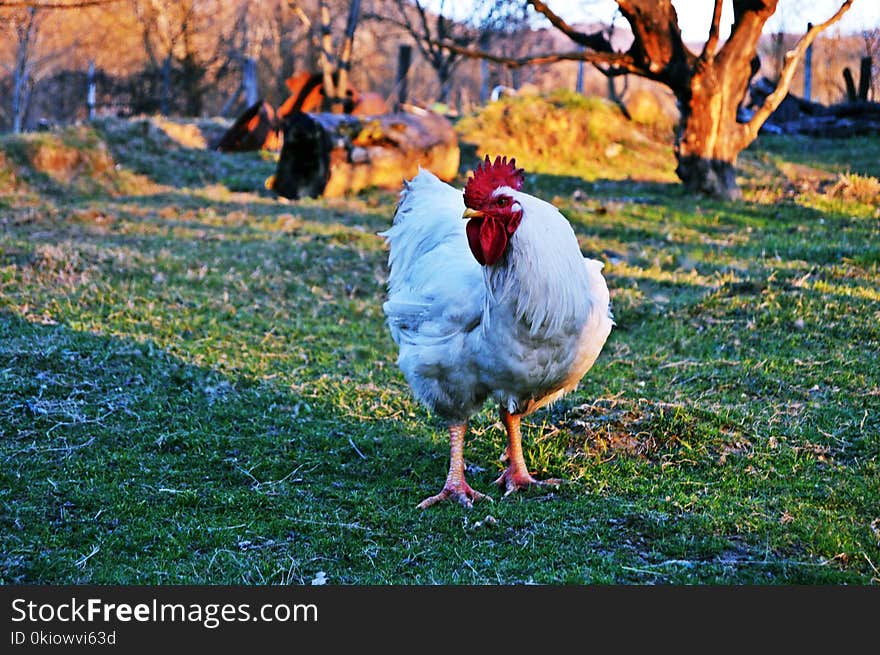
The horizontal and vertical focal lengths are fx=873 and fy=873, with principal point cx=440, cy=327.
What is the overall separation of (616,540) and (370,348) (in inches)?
140

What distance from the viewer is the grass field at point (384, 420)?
12.3ft

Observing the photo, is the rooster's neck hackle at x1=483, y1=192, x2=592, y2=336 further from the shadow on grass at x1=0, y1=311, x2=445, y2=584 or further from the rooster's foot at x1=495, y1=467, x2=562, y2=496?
the shadow on grass at x1=0, y1=311, x2=445, y2=584

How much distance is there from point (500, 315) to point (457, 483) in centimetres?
107

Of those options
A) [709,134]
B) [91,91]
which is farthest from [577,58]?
[91,91]

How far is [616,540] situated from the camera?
3.88 metres

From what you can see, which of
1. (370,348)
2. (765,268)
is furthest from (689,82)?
(370,348)

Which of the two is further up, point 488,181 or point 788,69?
point 788,69

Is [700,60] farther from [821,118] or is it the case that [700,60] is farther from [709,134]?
[821,118]

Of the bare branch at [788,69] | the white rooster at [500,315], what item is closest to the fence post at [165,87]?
the bare branch at [788,69]

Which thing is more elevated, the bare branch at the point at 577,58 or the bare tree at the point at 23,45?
the bare tree at the point at 23,45

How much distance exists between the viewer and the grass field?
3.75 m

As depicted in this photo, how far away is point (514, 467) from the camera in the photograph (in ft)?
15.3

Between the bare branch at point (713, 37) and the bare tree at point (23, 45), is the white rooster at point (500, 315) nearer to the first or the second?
the bare branch at point (713, 37)

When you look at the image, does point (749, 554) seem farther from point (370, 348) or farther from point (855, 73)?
point (855, 73)
